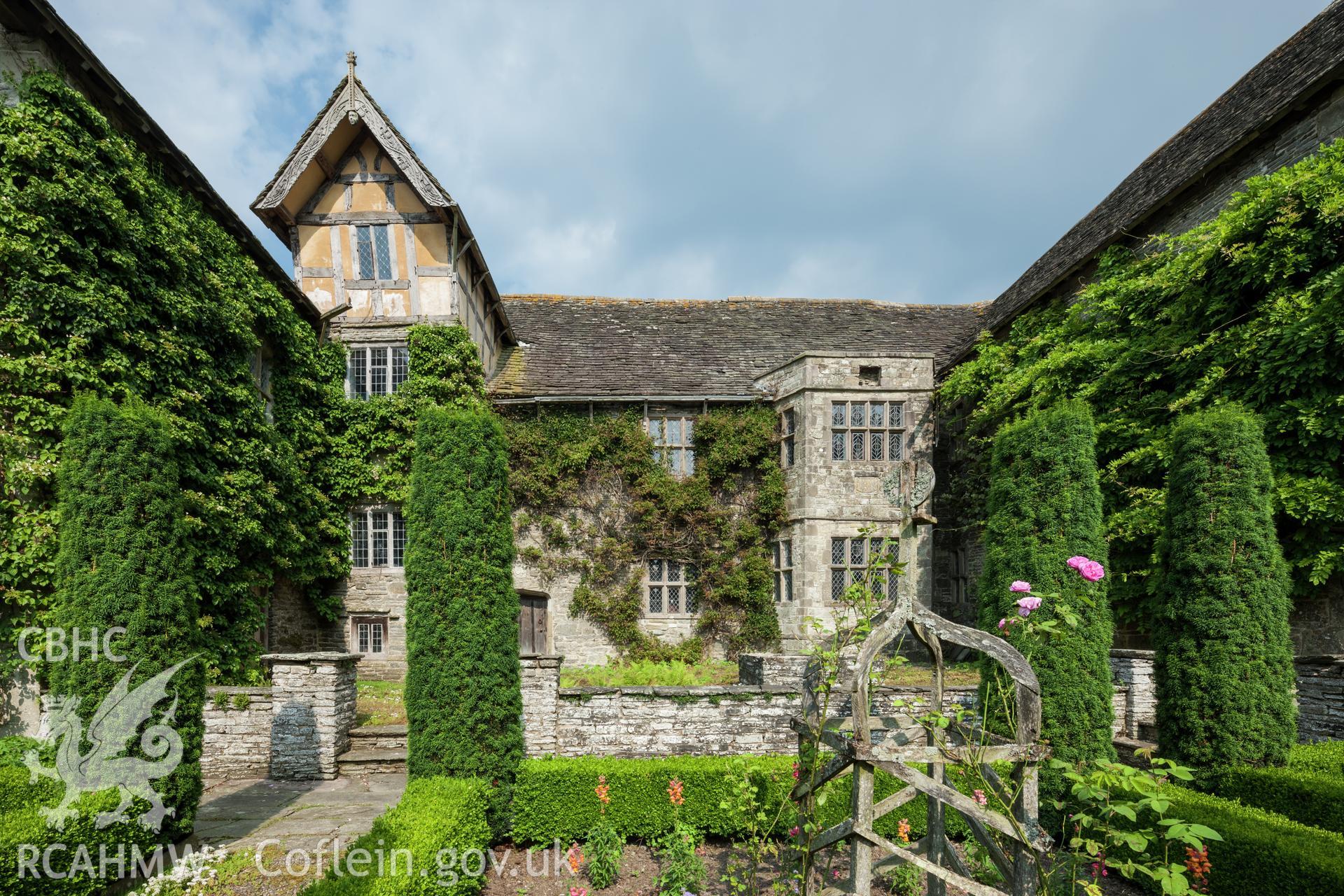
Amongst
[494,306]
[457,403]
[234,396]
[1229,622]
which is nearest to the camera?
[1229,622]

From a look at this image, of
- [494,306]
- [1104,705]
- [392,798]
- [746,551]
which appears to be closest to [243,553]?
[392,798]

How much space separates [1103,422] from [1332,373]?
9.89 ft

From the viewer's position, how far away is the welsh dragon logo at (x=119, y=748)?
18.3 feet

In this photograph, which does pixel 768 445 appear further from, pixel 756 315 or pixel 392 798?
pixel 392 798

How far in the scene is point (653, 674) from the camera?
1278 centimetres

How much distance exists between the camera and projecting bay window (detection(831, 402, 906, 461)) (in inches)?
603

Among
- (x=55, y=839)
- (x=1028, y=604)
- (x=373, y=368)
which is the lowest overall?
(x=55, y=839)

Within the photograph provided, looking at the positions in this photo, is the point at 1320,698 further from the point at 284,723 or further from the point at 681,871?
the point at 284,723

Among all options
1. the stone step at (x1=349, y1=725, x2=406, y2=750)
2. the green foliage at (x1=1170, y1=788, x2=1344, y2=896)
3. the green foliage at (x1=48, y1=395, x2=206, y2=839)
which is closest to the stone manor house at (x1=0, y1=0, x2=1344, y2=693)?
the stone step at (x1=349, y1=725, x2=406, y2=750)

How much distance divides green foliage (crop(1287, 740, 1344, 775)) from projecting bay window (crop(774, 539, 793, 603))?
9.01m

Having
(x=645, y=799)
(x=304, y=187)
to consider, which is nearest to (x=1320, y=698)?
(x=645, y=799)

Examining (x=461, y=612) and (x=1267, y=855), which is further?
(x=461, y=612)

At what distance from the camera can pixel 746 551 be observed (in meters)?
16.0

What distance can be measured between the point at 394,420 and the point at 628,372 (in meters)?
5.61
